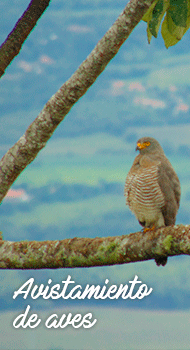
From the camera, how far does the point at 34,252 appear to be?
4461mm

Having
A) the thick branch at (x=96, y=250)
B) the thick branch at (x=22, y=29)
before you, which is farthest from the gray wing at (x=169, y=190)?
the thick branch at (x=22, y=29)

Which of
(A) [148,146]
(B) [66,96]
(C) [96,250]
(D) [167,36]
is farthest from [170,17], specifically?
(C) [96,250]

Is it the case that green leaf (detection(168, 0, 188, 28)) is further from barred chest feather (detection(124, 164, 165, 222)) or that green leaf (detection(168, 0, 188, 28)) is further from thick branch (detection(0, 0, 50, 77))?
barred chest feather (detection(124, 164, 165, 222))

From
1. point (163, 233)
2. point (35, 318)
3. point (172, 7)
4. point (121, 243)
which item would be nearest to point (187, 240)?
point (163, 233)

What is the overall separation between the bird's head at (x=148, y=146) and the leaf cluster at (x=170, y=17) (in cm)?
121

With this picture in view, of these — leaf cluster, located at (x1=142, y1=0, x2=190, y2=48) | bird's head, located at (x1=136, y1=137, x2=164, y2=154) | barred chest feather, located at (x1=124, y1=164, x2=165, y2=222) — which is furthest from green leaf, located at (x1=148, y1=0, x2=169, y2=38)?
barred chest feather, located at (x1=124, y1=164, x2=165, y2=222)

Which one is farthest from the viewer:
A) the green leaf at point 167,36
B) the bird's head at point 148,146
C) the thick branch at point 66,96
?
the bird's head at point 148,146

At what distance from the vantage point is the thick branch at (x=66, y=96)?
3.85 meters

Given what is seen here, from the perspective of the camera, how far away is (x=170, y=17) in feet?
14.0

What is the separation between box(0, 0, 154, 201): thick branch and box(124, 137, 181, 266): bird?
3.86 feet

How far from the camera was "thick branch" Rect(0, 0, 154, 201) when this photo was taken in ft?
12.6

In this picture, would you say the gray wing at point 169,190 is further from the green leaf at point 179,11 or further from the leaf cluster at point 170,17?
the green leaf at point 179,11

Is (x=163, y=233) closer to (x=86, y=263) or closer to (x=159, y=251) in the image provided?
(x=159, y=251)

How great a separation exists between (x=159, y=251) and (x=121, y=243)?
1.32 ft
